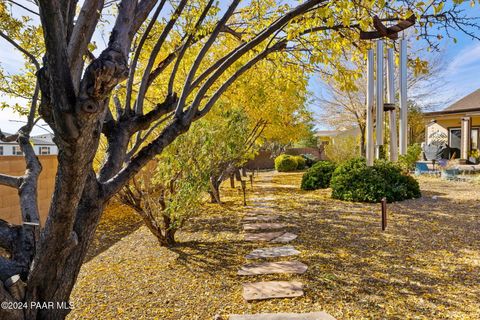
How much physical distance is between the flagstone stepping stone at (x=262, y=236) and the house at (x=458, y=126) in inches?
522

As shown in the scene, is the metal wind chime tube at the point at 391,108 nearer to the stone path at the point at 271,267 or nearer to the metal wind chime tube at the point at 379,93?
the metal wind chime tube at the point at 379,93

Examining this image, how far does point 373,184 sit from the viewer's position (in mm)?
8156

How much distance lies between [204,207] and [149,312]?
18.1ft

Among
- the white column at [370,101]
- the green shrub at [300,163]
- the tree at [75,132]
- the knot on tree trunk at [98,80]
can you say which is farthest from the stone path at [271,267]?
the green shrub at [300,163]

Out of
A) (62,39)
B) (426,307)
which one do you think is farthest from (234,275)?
(62,39)

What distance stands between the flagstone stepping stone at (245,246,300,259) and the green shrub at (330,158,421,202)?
4226 mm

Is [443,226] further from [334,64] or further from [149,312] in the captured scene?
[149,312]

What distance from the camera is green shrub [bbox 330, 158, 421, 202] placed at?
8039 millimetres

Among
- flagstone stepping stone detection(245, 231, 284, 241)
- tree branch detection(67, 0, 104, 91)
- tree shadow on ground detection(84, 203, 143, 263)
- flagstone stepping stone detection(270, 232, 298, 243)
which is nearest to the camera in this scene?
tree branch detection(67, 0, 104, 91)

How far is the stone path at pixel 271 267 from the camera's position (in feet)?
9.27

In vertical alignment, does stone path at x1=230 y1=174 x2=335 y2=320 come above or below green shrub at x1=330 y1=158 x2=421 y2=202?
below

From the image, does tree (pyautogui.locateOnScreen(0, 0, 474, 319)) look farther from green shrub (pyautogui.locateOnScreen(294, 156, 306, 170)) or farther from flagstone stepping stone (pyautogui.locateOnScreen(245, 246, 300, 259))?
green shrub (pyautogui.locateOnScreen(294, 156, 306, 170))

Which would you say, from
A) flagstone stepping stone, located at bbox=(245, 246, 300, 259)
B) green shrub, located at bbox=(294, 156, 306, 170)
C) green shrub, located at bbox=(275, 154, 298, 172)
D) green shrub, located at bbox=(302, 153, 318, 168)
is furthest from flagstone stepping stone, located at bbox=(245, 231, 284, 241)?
green shrub, located at bbox=(302, 153, 318, 168)

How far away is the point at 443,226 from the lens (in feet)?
18.9
